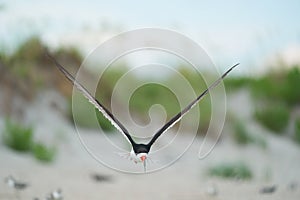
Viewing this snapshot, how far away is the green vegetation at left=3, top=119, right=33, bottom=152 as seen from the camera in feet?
26.2

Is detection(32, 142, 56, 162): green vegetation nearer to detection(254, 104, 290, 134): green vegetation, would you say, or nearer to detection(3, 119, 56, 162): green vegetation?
detection(3, 119, 56, 162): green vegetation

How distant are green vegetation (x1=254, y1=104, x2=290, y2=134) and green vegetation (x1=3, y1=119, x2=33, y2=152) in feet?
18.9

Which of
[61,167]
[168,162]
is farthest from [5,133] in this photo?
[168,162]

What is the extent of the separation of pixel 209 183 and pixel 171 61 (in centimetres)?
356

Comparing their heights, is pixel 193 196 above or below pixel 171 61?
below

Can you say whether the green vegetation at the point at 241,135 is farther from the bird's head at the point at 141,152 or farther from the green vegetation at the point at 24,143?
the bird's head at the point at 141,152

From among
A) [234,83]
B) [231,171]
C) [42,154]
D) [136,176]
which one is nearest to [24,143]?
[42,154]

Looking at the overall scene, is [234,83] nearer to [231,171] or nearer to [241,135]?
[241,135]

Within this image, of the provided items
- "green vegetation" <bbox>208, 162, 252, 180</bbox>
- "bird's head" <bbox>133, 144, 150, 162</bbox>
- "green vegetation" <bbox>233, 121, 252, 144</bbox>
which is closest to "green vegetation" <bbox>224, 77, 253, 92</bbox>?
"green vegetation" <bbox>233, 121, 252, 144</bbox>

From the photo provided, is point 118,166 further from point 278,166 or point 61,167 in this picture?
point 278,166

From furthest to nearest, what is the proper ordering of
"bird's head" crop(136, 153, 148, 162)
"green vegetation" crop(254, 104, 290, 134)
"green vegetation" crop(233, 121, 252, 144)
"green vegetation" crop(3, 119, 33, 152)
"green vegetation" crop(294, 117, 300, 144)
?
"green vegetation" crop(254, 104, 290, 134) < "green vegetation" crop(294, 117, 300, 144) < "green vegetation" crop(233, 121, 252, 144) < "green vegetation" crop(3, 119, 33, 152) < "bird's head" crop(136, 153, 148, 162)

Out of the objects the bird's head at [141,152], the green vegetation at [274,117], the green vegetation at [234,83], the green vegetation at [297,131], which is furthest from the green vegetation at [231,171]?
the green vegetation at [234,83]

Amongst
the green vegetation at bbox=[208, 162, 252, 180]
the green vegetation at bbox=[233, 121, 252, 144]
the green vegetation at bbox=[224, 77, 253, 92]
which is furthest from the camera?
the green vegetation at bbox=[224, 77, 253, 92]

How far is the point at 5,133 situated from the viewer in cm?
816
